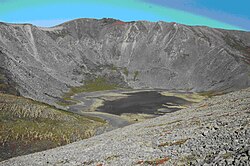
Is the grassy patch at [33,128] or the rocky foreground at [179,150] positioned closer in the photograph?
the rocky foreground at [179,150]

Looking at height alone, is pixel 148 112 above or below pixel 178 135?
below

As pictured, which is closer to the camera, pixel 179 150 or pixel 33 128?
pixel 179 150

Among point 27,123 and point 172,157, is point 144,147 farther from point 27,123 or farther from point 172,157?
point 27,123

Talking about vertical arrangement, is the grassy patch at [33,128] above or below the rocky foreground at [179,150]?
below

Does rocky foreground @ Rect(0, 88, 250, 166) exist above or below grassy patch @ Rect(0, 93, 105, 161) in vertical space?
above

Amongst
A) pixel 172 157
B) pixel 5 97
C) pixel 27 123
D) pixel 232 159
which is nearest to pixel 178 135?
pixel 172 157

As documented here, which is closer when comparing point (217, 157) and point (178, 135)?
point (217, 157)

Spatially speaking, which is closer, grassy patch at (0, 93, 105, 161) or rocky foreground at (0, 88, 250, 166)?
rocky foreground at (0, 88, 250, 166)

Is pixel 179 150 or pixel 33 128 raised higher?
pixel 179 150
